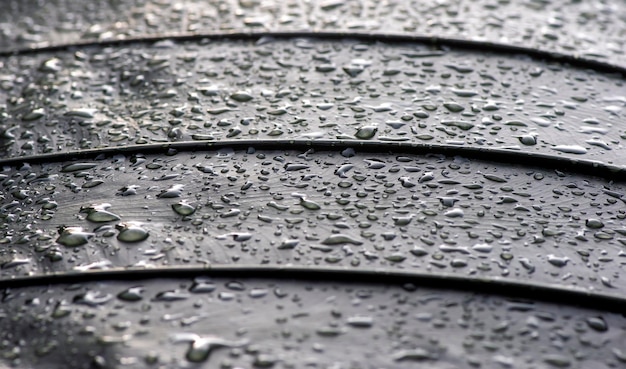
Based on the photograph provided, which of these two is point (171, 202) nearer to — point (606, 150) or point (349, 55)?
point (349, 55)

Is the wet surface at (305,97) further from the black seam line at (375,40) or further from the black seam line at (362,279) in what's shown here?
the black seam line at (362,279)

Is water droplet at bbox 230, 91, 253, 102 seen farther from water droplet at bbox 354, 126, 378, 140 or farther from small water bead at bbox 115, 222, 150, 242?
small water bead at bbox 115, 222, 150, 242

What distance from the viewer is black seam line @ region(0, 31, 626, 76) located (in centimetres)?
239

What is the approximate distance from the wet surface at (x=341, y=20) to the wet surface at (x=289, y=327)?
1328mm

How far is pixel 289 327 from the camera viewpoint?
141 cm

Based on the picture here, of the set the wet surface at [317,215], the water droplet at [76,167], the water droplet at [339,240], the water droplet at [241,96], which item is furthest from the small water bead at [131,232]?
the water droplet at [241,96]

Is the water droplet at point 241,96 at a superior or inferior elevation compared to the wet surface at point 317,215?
superior

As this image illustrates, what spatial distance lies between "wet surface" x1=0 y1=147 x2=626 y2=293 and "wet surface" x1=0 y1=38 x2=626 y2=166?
0.12m

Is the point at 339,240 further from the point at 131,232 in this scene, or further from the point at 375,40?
the point at 375,40

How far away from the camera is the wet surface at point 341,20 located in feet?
8.44

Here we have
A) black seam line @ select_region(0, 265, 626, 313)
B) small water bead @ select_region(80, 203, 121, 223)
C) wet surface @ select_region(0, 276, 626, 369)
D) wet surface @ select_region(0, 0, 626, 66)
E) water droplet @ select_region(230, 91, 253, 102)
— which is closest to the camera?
wet surface @ select_region(0, 276, 626, 369)

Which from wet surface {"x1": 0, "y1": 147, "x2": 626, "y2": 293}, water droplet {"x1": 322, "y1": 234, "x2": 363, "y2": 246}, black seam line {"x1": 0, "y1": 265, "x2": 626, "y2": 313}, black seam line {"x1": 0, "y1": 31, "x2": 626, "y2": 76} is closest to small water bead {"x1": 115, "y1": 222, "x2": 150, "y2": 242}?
wet surface {"x1": 0, "y1": 147, "x2": 626, "y2": 293}

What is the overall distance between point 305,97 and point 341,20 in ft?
2.00

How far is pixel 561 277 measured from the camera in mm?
1539
